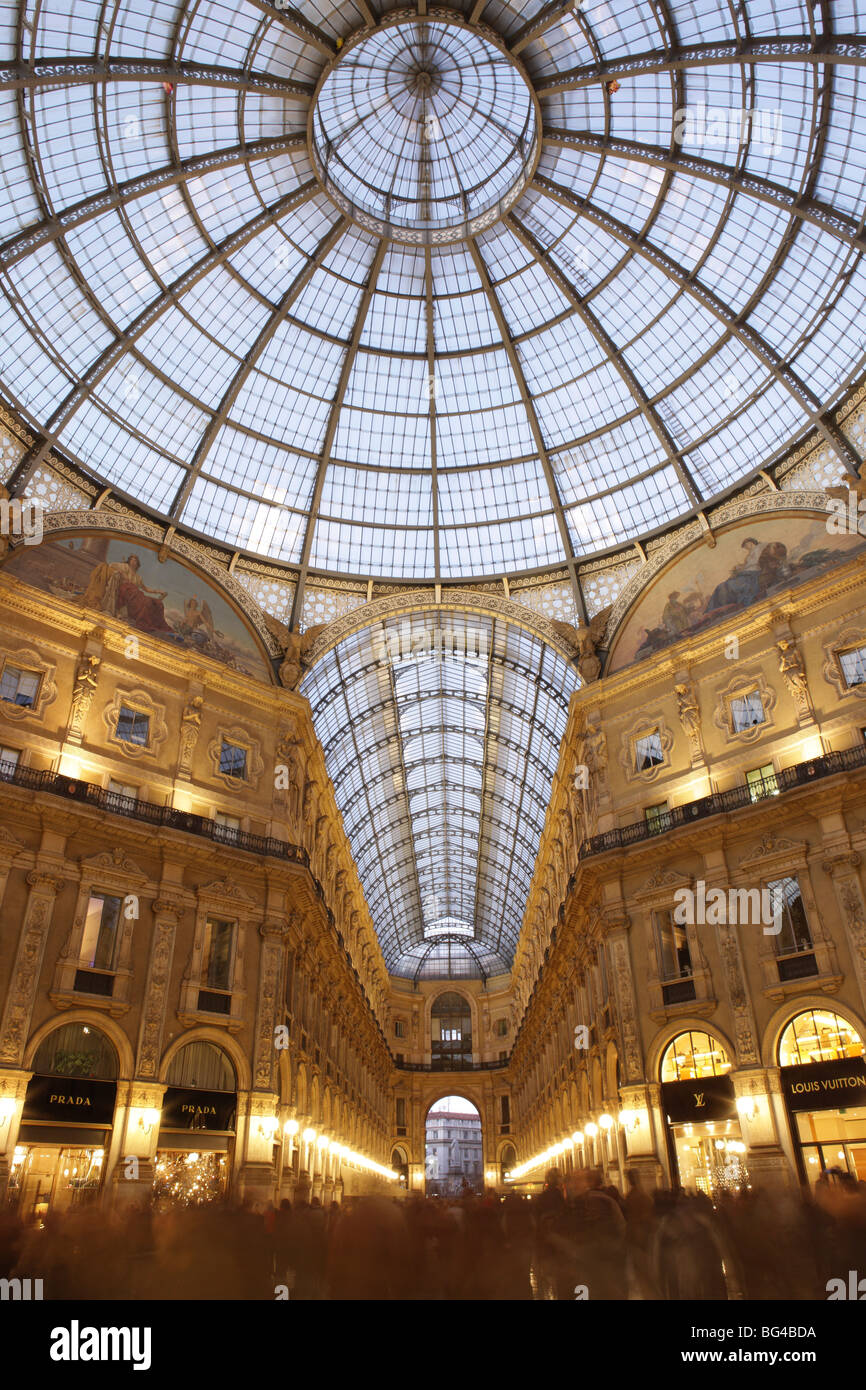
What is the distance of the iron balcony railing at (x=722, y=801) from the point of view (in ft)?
86.9

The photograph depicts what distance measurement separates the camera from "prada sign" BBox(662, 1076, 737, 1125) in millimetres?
25875

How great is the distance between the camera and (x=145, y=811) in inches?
1145

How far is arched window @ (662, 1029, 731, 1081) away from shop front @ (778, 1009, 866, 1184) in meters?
2.09

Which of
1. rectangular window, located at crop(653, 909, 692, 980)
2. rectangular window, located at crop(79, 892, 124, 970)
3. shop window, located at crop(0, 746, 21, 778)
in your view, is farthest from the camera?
rectangular window, located at crop(653, 909, 692, 980)

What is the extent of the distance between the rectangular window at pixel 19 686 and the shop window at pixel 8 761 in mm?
1694

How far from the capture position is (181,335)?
114 feet

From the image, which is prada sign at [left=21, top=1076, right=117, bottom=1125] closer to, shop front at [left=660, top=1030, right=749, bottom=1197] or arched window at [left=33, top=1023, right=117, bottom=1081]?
arched window at [left=33, top=1023, right=117, bottom=1081]

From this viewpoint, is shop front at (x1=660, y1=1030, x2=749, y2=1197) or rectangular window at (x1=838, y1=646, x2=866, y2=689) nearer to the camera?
shop front at (x1=660, y1=1030, x2=749, y2=1197)

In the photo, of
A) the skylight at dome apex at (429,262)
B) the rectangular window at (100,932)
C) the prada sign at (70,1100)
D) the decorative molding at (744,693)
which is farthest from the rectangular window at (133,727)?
the decorative molding at (744,693)

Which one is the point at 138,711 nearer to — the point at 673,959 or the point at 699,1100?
Result: the point at 673,959

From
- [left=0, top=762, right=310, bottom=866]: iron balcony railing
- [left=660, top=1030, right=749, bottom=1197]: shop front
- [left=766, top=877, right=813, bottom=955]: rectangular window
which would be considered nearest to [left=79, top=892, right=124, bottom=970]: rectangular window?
[left=0, top=762, right=310, bottom=866]: iron balcony railing

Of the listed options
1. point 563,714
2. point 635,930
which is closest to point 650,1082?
point 635,930

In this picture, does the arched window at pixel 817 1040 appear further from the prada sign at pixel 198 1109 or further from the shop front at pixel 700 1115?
the prada sign at pixel 198 1109
